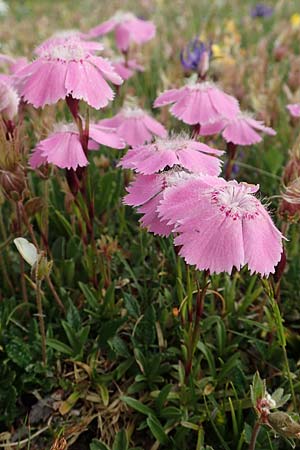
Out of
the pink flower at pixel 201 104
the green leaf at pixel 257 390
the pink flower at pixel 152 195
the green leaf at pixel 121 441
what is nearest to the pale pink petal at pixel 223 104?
the pink flower at pixel 201 104

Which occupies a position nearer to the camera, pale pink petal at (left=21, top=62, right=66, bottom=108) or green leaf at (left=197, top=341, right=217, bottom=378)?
pale pink petal at (left=21, top=62, right=66, bottom=108)

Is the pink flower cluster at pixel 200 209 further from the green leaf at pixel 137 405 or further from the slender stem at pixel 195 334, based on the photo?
the green leaf at pixel 137 405

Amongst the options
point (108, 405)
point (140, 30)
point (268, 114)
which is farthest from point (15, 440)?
point (140, 30)

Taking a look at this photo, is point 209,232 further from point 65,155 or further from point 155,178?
point 65,155

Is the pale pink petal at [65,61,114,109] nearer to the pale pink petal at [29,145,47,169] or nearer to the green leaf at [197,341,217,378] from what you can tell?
the pale pink petal at [29,145,47,169]

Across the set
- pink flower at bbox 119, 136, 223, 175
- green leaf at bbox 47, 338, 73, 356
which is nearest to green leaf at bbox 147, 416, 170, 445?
green leaf at bbox 47, 338, 73, 356

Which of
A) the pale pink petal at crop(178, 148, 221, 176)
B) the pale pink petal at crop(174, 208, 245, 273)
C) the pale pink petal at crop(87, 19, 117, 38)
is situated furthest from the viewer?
the pale pink petal at crop(87, 19, 117, 38)

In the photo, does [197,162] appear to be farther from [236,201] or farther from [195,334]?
[195,334]
